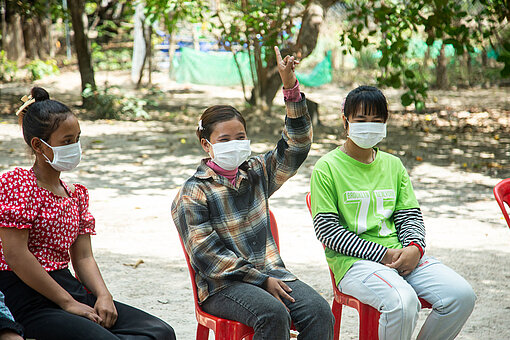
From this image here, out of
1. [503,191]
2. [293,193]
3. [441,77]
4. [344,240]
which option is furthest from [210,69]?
[344,240]

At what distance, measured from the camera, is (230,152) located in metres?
2.87

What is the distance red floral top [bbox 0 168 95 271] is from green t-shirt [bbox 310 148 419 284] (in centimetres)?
116

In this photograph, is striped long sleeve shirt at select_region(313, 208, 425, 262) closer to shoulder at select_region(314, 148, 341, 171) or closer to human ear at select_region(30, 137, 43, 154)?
shoulder at select_region(314, 148, 341, 171)

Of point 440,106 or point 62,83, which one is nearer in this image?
point 440,106

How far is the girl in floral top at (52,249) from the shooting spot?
7.75 ft

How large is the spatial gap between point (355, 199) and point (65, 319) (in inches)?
57.7

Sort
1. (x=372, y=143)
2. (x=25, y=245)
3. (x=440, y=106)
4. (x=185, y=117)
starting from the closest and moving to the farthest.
Answer: (x=25, y=245), (x=372, y=143), (x=185, y=117), (x=440, y=106)

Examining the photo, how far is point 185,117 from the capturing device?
42.0ft

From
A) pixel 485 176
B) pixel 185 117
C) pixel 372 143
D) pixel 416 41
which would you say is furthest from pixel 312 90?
pixel 372 143

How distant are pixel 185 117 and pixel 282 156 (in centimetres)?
997

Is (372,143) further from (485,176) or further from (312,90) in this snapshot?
(312,90)

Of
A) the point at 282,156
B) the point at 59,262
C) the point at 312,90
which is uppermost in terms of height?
the point at 282,156

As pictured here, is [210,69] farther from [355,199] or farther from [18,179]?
[18,179]

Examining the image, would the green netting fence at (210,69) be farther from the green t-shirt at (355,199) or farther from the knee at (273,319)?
the knee at (273,319)
